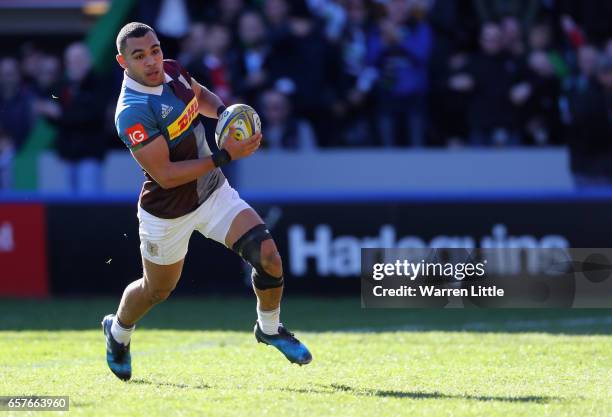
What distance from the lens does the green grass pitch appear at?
668cm

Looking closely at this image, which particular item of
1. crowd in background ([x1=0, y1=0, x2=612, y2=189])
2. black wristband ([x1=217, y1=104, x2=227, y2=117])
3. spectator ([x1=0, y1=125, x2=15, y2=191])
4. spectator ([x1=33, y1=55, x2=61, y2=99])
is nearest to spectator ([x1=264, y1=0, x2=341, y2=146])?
crowd in background ([x1=0, y1=0, x2=612, y2=189])

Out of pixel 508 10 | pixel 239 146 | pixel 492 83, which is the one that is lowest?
pixel 492 83

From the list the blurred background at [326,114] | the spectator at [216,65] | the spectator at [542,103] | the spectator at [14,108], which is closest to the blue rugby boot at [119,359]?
the blurred background at [326,114]

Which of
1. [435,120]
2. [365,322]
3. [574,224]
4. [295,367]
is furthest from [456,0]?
[295,367]

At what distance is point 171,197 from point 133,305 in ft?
2.42

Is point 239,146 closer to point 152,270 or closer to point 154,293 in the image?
point 152,270

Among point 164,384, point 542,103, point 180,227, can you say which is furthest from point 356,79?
point 164,384

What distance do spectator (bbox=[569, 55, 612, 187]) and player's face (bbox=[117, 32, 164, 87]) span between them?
7318 mm

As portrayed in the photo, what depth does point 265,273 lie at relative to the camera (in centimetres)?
760

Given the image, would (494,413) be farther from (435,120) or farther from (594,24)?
(594,24)

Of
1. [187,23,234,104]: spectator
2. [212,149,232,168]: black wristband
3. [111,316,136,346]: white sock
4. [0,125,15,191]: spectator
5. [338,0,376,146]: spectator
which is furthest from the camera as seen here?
[0,125,15,191]: spectator

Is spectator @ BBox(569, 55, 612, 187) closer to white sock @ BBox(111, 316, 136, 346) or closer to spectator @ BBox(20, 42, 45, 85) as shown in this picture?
spectator @ BBox(20, 42, 45, 85)

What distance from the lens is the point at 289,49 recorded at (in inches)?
546

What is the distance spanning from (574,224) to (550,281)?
0.76 metres
